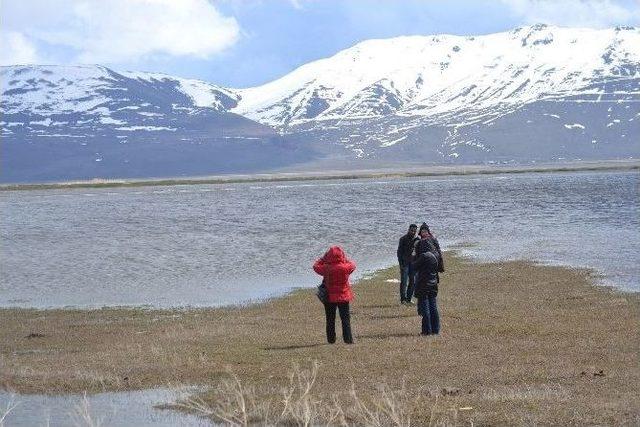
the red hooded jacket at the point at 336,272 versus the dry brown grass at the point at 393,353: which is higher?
the red hooded jacket at the point at 336,272

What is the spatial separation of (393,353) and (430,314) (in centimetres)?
246

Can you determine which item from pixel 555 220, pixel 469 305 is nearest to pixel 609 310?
pixel 469 305

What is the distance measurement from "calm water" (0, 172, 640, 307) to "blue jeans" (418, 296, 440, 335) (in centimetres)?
1057

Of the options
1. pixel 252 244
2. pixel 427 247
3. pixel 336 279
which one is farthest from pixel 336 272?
pixel 252 244

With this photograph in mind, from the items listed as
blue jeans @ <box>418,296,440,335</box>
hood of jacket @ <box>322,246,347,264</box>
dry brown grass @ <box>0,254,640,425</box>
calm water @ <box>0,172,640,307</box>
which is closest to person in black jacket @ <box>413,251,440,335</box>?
blue jeans @ <box>418,296,440,335</box>

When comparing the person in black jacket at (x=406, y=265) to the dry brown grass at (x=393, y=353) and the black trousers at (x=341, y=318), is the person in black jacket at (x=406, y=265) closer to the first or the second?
the dry brown grass at (x=393, y=353)

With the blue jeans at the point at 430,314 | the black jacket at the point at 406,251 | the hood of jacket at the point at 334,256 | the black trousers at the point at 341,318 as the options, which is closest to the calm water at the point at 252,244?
the black jacket at the point at 406,251

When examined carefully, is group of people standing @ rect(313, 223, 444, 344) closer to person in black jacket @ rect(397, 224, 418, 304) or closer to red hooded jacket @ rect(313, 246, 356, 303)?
red hooded jacket @ rect(313, 246, 356, 303)

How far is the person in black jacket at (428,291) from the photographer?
2041 centimetres

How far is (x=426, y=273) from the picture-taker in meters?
20.9

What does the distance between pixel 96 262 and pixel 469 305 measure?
25.0 metres

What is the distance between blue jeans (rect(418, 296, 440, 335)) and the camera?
20.4m

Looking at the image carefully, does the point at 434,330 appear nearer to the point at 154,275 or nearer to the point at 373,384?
the point at 373,384

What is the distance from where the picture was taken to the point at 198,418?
14.4 m
